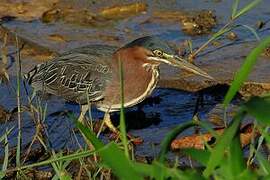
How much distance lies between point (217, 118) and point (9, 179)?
2178 mm

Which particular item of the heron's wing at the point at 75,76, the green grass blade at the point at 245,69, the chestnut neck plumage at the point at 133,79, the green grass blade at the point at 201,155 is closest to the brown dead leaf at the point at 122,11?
the heron's wing at the point at 75,76

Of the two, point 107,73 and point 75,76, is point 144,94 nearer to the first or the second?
point 107,73

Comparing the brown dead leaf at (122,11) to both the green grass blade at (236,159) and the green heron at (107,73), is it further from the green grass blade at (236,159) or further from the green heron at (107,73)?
the green grass blade at (236,159)

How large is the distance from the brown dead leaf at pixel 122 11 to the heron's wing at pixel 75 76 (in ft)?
9.12

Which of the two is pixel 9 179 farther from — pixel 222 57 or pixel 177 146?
pixel 222 57

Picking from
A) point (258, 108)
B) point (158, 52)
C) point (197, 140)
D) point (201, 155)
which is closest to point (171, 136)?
point (201, 155)

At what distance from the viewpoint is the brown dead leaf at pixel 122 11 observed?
9.21 m

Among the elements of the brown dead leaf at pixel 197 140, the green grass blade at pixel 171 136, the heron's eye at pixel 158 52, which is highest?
the green grass blade at pixel 171 136

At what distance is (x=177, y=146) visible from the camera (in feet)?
18.6

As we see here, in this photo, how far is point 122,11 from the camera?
364 inches

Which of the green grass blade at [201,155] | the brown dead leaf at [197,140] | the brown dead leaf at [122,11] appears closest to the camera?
the green grass blade at [201,155]

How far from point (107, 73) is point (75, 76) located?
0.30 meters

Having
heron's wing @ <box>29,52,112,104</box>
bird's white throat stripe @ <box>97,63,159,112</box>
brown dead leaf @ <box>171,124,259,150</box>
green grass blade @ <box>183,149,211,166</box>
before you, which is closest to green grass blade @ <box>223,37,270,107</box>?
green grass blade @ <box>183,149,211,166</box>

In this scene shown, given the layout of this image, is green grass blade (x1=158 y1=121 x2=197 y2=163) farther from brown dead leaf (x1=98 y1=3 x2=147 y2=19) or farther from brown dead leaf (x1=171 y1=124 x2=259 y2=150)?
brown dead leaf (x1=98 y1=3 x2=147 y2=19)
